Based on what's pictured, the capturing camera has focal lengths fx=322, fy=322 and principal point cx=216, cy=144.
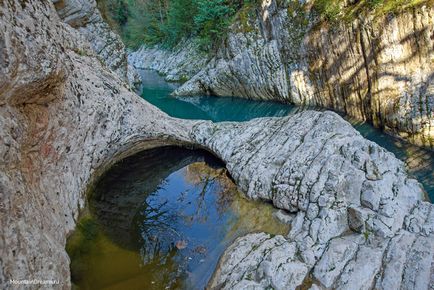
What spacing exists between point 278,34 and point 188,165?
11.3m

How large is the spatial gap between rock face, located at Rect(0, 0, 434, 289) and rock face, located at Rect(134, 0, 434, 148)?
5156 millimetres

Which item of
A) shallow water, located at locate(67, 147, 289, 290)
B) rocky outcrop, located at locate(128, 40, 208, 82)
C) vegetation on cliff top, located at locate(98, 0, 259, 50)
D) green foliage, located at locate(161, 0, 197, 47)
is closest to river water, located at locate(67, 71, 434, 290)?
shallow water, located at locate(67, 147, 289, 290)

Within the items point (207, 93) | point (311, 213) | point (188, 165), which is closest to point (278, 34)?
point (207, 93)

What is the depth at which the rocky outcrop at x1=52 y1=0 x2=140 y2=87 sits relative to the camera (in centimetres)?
1489

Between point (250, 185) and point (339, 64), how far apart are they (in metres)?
9.55

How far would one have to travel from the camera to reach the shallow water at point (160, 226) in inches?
213

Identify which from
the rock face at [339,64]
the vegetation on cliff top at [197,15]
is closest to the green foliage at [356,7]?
the vegetation on cliff top at [197,15]

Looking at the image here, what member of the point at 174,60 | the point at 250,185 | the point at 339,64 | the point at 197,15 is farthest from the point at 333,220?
the point at 174,60

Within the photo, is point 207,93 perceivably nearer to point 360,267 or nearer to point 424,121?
point 424,121

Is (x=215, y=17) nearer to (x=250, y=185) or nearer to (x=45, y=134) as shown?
(x=250, y=185)

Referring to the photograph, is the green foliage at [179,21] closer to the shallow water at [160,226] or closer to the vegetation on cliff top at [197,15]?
the vegetation on cliff top at [197,15]

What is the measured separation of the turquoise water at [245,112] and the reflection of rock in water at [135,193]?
5.99 metres

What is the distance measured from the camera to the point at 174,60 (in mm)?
33406

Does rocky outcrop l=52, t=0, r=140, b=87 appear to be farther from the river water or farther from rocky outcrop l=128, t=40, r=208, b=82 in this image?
rocky outcrop l=128, t=40, r=208, b=82
